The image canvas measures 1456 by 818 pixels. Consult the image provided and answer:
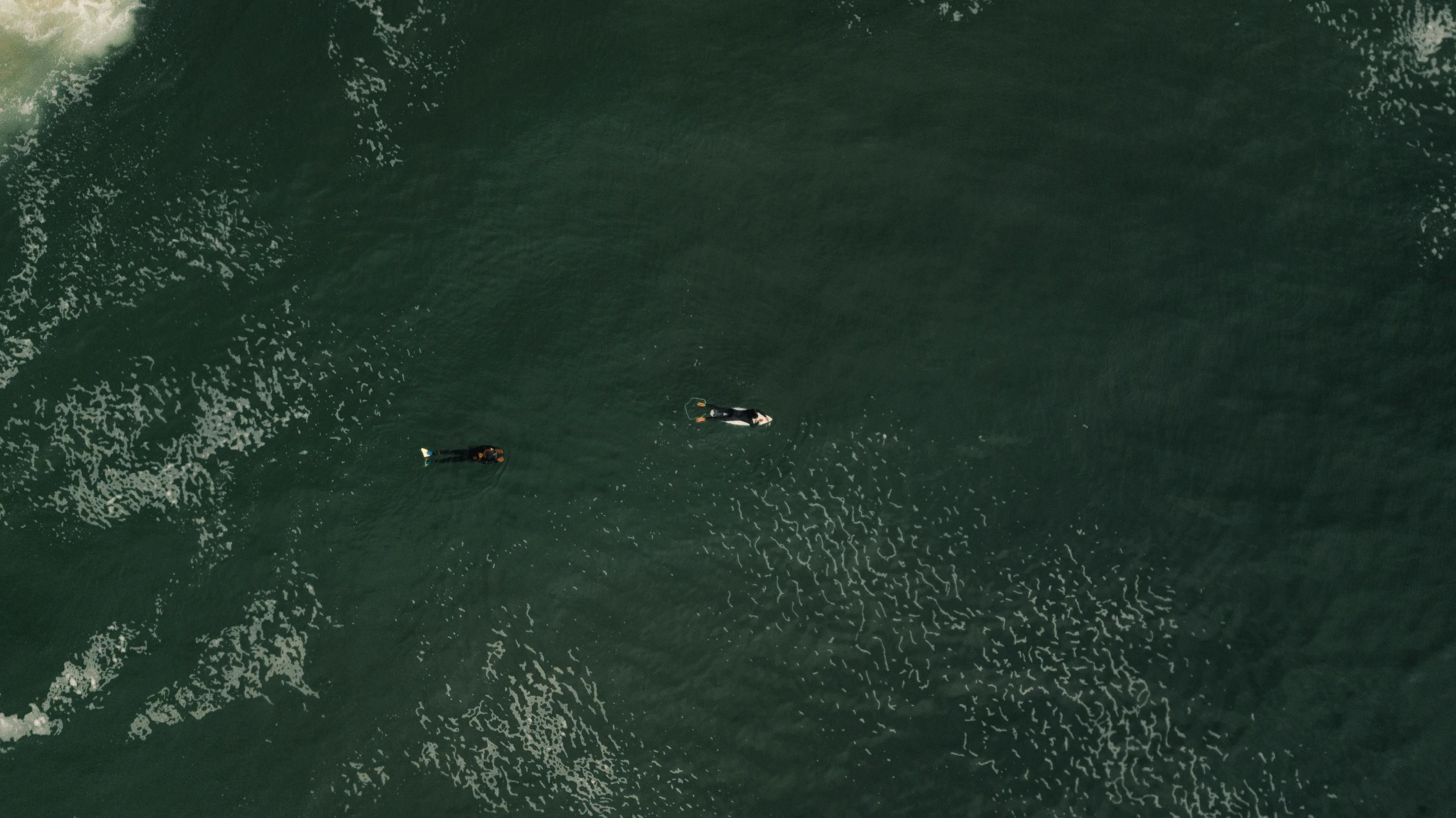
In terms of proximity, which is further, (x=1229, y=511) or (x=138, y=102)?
(x=138, y=102)

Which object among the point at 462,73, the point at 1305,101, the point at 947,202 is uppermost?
the point at 462,73

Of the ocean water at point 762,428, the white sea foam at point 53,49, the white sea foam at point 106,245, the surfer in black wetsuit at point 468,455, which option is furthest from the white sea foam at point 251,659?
the white sea foam at point 53,49

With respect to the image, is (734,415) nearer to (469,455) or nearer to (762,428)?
(762,428)

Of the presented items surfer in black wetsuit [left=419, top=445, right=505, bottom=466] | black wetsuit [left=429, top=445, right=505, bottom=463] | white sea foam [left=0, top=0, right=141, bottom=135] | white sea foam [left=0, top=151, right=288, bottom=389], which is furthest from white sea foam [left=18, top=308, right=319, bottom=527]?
white sea foam [left=0, top=0, right=141, bottom=135]

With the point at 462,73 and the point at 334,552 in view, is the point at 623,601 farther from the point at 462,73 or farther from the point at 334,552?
the point at 462,73

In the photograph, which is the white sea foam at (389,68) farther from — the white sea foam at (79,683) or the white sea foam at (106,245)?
the white sea foam at (79,683)

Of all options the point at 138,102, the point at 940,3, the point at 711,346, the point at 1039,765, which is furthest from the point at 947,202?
the point at 138,102

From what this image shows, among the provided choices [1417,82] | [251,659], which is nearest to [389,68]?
[251,659]
